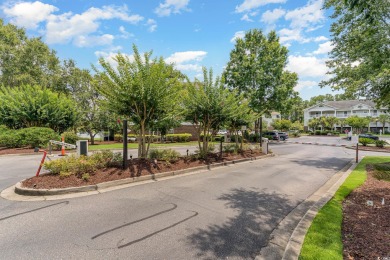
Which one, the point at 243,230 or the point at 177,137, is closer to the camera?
the point at 243,230

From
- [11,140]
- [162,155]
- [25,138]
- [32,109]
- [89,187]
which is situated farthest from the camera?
[32,109]

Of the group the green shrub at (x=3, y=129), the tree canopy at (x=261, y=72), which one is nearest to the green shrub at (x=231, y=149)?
the tree canopy at (x=261, y=72)

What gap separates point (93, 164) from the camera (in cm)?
802

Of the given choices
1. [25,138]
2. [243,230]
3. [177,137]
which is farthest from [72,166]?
[177,137]

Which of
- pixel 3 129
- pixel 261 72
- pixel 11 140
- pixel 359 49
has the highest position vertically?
pixel 261 72

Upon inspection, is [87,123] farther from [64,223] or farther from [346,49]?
[346,49]

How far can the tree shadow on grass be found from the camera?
12.2 feet

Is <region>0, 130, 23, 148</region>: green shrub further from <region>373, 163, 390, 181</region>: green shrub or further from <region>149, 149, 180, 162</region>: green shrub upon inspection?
<region>373, 163, 390, 181</region>: green shrub

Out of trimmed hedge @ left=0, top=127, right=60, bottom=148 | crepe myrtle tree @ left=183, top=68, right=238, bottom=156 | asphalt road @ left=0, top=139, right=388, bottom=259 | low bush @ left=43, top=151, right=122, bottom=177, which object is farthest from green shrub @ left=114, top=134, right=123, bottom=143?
asphalt road @ left=0, top=139, right=388, bottom=259

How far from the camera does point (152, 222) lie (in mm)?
4711

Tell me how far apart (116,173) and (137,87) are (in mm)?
3359

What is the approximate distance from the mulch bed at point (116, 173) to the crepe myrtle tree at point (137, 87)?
1.82 metres

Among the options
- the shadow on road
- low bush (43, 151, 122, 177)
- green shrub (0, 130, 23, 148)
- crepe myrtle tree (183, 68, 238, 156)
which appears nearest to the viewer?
low bush (43, 151, 122, 177)

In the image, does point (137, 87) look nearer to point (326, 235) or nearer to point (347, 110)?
point (326, 235)
